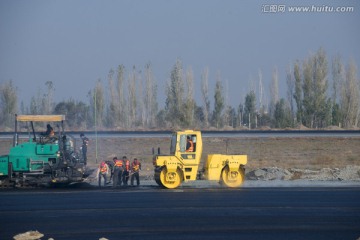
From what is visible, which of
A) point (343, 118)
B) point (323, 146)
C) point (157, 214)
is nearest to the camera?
point (157, 214)

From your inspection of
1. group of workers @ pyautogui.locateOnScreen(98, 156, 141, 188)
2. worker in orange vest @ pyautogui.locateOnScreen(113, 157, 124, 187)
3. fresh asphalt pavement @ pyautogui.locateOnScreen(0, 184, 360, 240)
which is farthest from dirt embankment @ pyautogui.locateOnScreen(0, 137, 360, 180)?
fresh asphalt pavement @ pyautogui.locateOnScreen(0, 184, 360, 240)

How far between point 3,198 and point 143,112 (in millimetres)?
63645

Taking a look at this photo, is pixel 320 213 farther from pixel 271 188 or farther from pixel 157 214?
pixel 271 188

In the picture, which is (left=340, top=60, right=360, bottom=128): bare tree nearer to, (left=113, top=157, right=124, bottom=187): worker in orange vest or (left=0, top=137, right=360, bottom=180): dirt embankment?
(left=0, top=137, right=360, bottom=180): dirt embankment

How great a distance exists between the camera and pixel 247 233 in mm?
18219

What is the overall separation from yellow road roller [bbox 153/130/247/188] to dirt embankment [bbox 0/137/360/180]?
9861 mm

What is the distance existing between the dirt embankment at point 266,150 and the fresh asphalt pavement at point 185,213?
44.1 feet

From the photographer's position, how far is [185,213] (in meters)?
21.8

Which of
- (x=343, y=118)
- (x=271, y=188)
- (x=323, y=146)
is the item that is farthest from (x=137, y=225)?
(x=343, y=118)

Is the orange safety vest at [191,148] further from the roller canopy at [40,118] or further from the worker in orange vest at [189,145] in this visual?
the roller canopy at [40,118]

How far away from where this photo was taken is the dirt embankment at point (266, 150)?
45312 mm

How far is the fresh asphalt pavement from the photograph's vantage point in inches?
723

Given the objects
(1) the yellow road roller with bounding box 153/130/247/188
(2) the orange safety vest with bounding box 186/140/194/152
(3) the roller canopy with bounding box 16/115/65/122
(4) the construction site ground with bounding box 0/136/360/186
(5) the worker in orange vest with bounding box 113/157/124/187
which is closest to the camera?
(1) the yellow road roller with bounding box 153/130/247/188

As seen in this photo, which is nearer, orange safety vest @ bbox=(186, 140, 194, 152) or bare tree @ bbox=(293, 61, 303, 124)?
orange safety vest @ bbox=(186, 140, 194, 152)
